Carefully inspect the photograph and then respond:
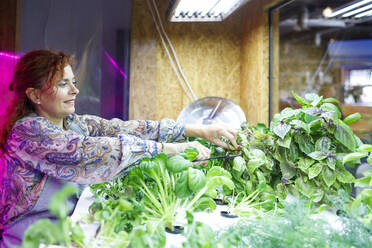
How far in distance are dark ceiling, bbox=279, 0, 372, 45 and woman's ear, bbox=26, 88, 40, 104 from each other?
1525 mm

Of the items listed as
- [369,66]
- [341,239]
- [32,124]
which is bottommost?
[341,239]

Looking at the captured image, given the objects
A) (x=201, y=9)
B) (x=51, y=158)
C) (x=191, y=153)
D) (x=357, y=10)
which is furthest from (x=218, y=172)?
(x=201, y=9)

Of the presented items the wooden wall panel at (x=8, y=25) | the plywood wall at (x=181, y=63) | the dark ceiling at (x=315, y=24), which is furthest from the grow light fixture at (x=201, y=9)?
the wooden wall panel at (x=8, y=25)

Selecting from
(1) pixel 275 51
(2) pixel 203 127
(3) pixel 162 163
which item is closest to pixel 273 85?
(1) pixel 275 51

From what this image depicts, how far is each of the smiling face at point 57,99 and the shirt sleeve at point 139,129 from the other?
0.22 meters

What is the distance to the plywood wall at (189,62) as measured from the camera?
2.71 metres

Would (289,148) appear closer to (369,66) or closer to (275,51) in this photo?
(369,66)

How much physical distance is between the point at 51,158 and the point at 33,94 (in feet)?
0.99

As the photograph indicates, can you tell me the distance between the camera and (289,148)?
1178 mm

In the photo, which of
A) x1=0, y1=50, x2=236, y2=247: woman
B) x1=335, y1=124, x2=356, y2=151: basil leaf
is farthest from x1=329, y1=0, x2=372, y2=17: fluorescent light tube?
x1=0, y1=50, x2=236, y2=247: woman

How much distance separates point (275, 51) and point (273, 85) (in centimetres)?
25

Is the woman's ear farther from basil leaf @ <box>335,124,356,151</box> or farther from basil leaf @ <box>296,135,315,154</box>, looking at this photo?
basil leaf @ <box>335,124,356,151</box>

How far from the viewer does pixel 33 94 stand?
3.98 ft

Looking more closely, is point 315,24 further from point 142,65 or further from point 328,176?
point 328,176
